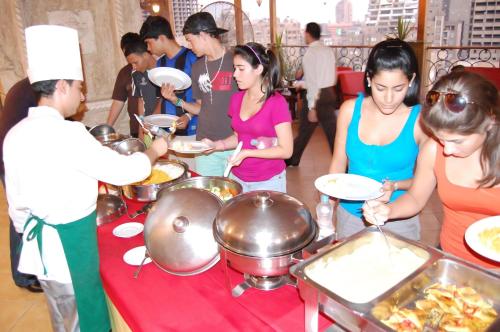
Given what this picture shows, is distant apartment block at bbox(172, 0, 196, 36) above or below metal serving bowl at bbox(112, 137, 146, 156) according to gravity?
above

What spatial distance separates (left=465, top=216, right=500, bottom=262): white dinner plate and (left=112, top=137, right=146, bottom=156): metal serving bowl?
1580mm

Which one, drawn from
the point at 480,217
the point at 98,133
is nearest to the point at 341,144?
the point at 480,217

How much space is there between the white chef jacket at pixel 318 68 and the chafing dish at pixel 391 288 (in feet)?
9.87

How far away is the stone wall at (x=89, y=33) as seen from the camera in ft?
10.9

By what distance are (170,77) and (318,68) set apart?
1.82 metres

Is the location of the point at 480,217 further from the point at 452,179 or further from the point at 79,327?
the point at 79,327

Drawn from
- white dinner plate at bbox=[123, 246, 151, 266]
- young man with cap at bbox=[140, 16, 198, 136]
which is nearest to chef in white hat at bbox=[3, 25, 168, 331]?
white dinner plate at bbox=[123, 246, 151, 266]

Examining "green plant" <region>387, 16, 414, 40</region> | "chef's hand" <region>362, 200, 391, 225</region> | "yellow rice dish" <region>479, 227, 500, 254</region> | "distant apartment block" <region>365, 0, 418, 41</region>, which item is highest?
"distant apartment block" <region>365, 0, 418, 41</region>

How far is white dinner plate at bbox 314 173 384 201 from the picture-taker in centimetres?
129

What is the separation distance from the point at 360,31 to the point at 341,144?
6.13 m

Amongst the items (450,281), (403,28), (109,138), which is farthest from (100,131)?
(403,28)

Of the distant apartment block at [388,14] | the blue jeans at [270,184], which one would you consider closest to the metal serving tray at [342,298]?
the blue jeans at [270,184]

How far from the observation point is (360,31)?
7.00 meters

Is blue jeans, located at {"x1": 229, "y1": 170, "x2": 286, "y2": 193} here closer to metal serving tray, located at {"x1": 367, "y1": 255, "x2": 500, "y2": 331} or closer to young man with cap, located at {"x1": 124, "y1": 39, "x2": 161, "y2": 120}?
metal serving tray, located at {"x1": 367, "y1": 255, "x2": 500, "y2": 331}
